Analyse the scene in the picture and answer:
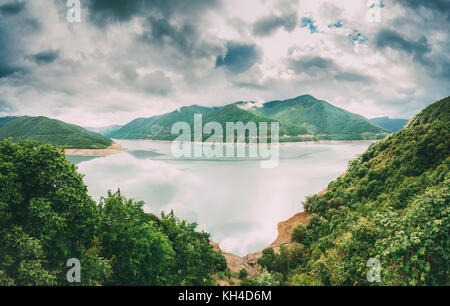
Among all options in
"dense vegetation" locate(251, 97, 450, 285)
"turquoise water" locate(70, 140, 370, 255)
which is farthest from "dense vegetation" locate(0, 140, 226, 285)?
"turquoise water" locate(70, 140, 370, 255)

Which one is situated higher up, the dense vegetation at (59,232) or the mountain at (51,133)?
the mountain at (51,133)

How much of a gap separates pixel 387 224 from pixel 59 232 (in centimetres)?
1183

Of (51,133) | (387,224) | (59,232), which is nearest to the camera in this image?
(59,232)

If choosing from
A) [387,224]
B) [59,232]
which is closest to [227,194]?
[387,224]

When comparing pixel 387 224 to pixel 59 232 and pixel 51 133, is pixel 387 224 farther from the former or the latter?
pixel 51 133

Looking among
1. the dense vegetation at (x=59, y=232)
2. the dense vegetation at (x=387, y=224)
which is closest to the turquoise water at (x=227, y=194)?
the dense vegetation at (x=387, y=224)

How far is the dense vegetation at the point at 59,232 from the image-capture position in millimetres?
5535

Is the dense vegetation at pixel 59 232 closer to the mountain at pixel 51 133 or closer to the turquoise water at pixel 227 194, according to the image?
the turquoise water at pixel 227 194

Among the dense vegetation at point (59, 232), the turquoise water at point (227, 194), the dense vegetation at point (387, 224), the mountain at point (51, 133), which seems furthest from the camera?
the mountain at point (51, 133)

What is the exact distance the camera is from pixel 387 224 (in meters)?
7.63

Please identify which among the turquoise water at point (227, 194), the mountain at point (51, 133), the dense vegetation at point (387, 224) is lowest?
the turquoise water at point (227, 194)

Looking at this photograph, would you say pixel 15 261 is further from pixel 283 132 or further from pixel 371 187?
pixel 283 132

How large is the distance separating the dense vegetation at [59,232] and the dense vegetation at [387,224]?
19.7 ft
